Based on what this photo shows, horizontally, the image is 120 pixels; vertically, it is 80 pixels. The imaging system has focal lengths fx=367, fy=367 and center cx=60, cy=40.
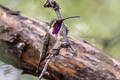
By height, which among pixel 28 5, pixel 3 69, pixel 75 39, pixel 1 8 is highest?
pixel 28 5

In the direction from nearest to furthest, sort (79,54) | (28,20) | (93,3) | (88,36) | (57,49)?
(57,49) < (79,54) < (28,20) < (88,36) < (93,3)

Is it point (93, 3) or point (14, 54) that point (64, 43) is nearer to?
point (14, 54)

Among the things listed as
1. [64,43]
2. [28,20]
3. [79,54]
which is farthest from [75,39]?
[64,43]

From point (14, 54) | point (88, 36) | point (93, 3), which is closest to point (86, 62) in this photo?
point (14, 54)

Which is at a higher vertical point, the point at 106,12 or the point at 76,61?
the point at 106,12

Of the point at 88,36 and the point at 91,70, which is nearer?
the point at 91,70

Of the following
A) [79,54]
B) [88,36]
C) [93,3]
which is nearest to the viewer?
[79,54]
